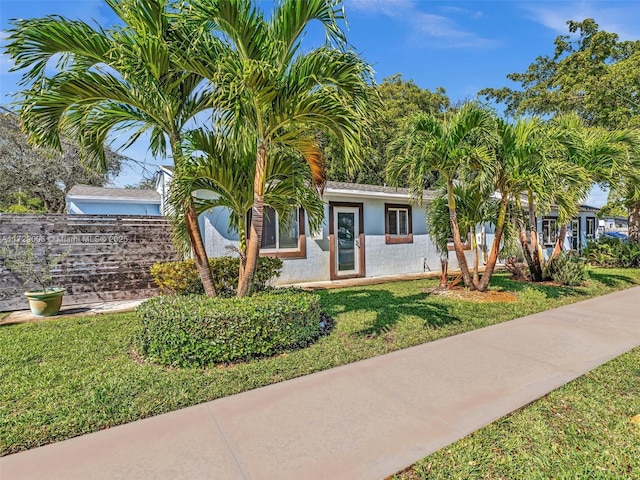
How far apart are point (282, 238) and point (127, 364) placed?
582 centimetres

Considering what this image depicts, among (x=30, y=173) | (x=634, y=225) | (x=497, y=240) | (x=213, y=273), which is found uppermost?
(x=30, y=173)

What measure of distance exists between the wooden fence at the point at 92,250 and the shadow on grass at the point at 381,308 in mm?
4357

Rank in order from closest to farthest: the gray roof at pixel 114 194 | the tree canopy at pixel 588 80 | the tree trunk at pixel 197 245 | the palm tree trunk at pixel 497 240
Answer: the tree trunk at pixel 197 245 < the palm tree trunk at pixel 497 240 < the gray roof at pixel 114 194 < the tree canopy at pixel 588 80

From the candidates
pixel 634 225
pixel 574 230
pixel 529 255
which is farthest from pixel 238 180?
pixel 574 230

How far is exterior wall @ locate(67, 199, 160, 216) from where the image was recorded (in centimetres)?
1204

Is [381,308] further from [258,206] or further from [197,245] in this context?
[197,245]

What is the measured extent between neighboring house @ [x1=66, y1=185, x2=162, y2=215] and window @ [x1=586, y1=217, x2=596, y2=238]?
24207mm

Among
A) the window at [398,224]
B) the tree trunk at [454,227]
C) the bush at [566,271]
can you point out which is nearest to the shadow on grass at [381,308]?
the tree trunk at [454,227]

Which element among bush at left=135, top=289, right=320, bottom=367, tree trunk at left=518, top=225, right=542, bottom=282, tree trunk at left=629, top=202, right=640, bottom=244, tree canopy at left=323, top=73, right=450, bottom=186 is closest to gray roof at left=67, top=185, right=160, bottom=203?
bush at left=135, top=289, right=320, bottom=367

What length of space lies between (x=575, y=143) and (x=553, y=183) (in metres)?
2.21

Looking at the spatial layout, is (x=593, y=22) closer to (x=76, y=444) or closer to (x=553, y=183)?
(x=553, y=183)

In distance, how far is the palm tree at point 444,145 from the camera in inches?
267

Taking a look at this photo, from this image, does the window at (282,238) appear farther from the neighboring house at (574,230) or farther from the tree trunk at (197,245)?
the neighboring house at (574,230)

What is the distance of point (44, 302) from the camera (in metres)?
6.27
